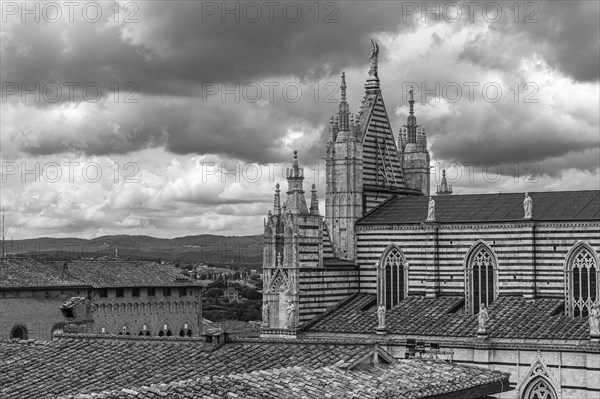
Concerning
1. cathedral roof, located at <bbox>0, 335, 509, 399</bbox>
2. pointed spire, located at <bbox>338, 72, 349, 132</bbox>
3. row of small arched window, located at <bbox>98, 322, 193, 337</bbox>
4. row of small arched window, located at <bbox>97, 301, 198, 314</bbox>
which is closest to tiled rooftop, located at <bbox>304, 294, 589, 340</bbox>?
pointed spire, located at <bbox>338, 72, 349, 132</bbox>

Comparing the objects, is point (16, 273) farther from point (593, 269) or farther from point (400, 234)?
point (593, 269)

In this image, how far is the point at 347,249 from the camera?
4228 cm

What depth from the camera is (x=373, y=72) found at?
45.8 m

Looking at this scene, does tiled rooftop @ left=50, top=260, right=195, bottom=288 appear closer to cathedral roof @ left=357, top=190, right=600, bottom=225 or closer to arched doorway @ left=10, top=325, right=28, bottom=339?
arched doorway @ left=10, top=325, right=28, bottom=339

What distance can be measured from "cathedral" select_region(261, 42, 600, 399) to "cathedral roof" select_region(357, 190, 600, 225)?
0.07m

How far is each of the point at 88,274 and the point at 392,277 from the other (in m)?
23.4

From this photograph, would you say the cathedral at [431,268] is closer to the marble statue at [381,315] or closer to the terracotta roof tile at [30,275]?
the marble statue at [381,315]

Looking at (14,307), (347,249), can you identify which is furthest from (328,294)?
(14,307)

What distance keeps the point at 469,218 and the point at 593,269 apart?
507cm

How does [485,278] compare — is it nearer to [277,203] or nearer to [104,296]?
[277,203]

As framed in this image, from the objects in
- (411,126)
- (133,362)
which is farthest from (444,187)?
(133,362)

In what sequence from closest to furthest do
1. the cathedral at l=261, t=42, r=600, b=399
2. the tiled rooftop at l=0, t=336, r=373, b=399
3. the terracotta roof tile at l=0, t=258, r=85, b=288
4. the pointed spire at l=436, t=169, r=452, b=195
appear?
1. the tiled rooftop at l=0, t=336, r=373, b=399
2. the cathedral at l=261, t=42, r=600, b=399
3. the pointed spire at l=436, t=169, r=452, b=195
4. the terracotta roof tile at l=0, t=258, r=85, b=288

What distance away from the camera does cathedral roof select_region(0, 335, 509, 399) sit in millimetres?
18688

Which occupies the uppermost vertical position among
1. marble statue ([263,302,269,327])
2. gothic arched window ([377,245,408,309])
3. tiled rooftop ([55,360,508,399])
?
gothic arched window ([377,245,408,309])
